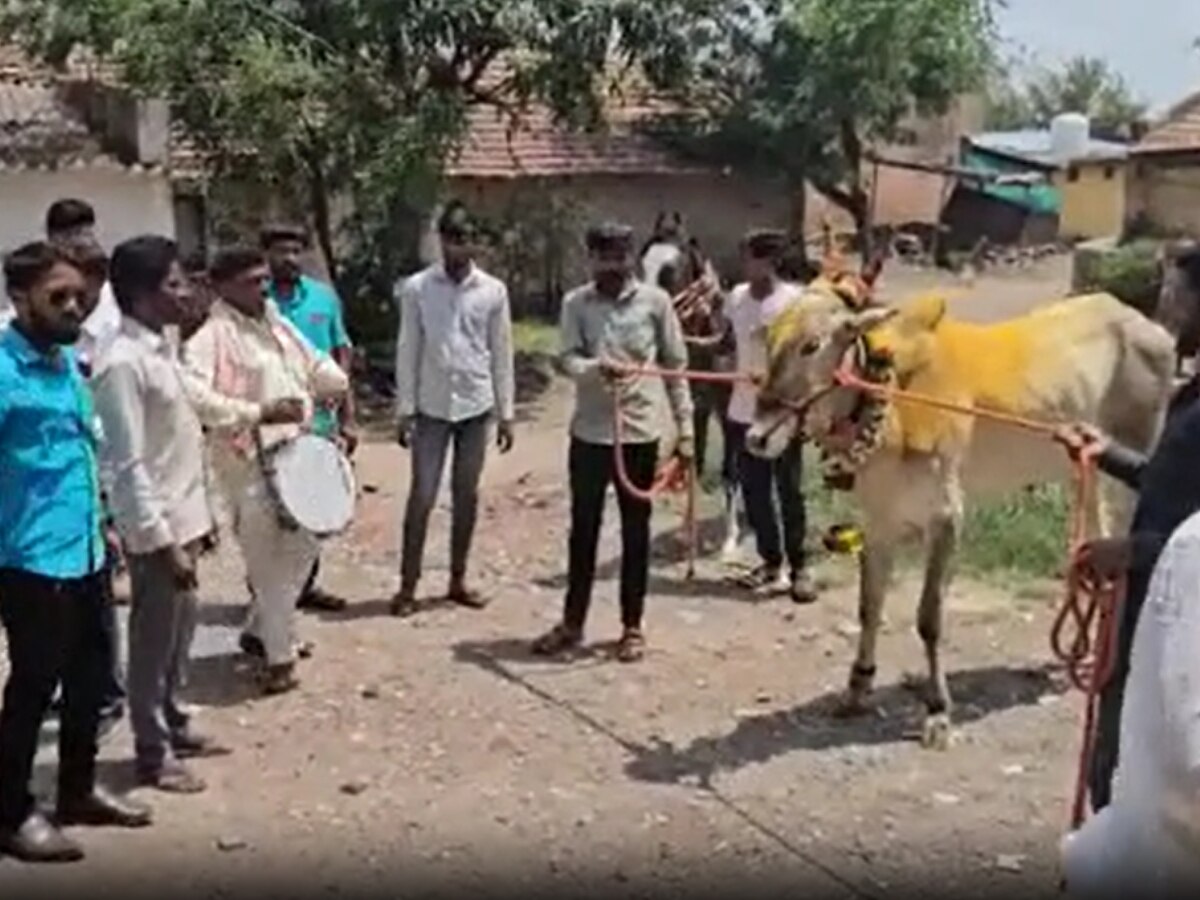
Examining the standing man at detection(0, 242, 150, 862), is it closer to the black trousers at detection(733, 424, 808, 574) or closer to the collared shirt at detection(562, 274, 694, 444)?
the collared shirt at detection(562, 274, 694, 444)

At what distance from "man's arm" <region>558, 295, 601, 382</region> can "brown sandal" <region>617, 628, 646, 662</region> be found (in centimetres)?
109

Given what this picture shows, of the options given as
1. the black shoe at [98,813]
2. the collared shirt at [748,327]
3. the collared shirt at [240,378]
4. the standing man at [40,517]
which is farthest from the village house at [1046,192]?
the standing man at [40,517]

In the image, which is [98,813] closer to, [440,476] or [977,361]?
[440,476]

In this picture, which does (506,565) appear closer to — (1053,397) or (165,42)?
(1053,397)

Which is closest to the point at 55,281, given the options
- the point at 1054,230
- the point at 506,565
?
the point at 506,565

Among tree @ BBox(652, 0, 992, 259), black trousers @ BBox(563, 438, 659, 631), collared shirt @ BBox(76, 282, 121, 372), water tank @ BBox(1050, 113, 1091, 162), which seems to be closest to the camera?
collared shirt @ BBox(76, 282, 121, 372)

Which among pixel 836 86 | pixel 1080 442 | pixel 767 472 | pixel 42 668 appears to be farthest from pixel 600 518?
pixel 836 86

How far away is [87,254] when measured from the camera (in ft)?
23.4

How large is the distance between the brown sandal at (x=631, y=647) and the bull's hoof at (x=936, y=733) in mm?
1508

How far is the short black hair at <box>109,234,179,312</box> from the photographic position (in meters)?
6.52

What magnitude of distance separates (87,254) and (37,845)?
2.13 m

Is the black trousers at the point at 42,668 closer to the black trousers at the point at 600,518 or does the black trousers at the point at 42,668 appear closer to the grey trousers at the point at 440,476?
the black trousers at the point at 600,518

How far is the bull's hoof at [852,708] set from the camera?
7918mm

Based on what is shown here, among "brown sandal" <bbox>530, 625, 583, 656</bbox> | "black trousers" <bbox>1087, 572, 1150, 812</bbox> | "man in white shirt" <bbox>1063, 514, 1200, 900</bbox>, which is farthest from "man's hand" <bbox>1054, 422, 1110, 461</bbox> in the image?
"brown sandal" <bbox>530, 625, 583, 656</bbox>
